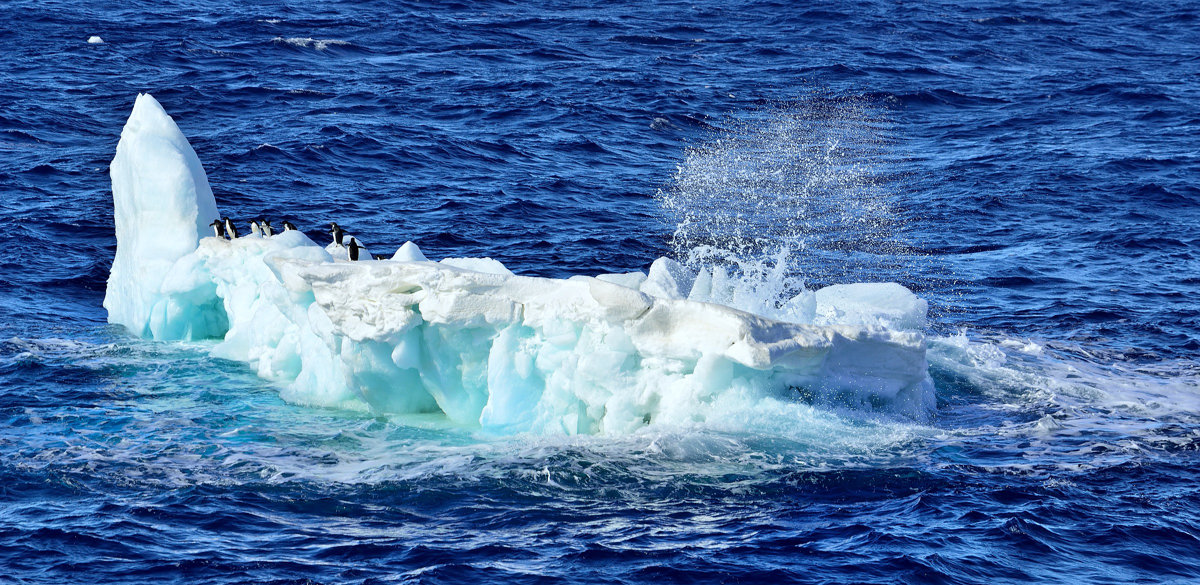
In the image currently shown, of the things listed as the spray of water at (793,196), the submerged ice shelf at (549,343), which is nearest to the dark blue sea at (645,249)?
the spray of water at (793,196)

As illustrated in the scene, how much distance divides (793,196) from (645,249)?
6595 mm

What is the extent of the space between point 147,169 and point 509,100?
866 inches

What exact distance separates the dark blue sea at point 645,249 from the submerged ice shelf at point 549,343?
0.66 meters

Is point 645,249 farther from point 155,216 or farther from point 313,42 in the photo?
point 313,42

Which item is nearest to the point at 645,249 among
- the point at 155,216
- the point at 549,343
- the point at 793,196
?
the point at 793,196

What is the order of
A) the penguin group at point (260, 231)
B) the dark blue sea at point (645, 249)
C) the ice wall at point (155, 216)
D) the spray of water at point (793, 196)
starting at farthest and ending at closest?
the spray of water at point (793, 196)
the ice wall at point (155, 216)
the penguin group at point (260, 231)
the dark blue sea at point (645, 249)

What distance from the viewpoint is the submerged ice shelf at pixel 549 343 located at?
18625 millimetres

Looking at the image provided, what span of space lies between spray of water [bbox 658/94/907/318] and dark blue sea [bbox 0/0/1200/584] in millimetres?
175

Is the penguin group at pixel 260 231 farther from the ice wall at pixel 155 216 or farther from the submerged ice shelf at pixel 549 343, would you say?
the ice wall at pixel 155 216

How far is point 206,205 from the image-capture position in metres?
27.4

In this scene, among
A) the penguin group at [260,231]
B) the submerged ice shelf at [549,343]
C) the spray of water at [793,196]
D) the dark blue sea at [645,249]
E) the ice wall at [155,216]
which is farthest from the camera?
the spray of water at [793,196]

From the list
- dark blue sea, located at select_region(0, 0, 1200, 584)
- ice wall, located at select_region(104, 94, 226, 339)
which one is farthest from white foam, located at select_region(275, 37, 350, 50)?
ice wall, located at select_region(104, 94, 226, 339)

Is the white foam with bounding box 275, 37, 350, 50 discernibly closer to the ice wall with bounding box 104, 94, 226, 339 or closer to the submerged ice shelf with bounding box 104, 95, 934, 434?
the ice wall with bounding box 104, 94, 226, 339

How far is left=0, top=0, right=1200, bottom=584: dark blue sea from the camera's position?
16.3m
